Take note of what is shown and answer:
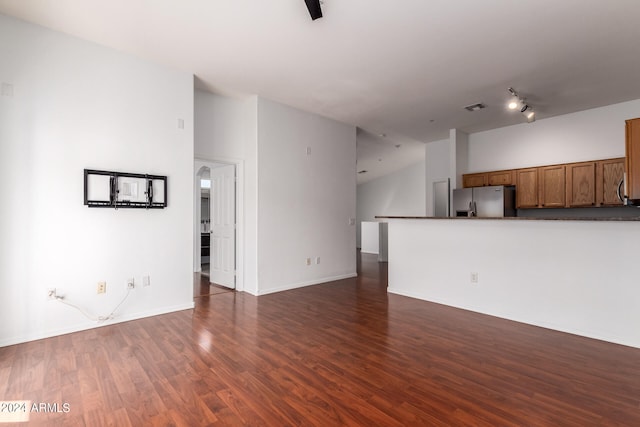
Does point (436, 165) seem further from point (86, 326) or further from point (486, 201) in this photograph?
point (86, 326)

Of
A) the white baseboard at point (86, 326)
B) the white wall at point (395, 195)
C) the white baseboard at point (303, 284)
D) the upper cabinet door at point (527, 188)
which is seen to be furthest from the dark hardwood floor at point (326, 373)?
the white wall at point (395, 195)

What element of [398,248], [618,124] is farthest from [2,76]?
[618,124]

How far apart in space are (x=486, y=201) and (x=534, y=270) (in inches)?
113

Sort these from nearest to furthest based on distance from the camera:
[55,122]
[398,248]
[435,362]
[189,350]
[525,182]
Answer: [435,362] < [189,350] < [55,122] < [398,248] < [525,182]

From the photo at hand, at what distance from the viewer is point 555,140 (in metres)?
5.79

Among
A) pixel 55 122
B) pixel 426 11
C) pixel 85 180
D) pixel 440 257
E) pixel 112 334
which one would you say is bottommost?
pixel 112 334

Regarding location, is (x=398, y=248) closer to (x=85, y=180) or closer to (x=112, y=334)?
(x=112, y=334)

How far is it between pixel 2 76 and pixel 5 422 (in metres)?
2.96

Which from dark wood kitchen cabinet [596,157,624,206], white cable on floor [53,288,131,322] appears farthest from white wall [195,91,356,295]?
dark wood kitchen cabinet [596,157,624,206]

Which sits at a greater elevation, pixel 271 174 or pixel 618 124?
pixel 618 124

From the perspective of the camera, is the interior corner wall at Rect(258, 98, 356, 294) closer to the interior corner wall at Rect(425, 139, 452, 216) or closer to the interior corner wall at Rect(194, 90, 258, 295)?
the interior corner wall at Rect(194, 90, 258, 295)

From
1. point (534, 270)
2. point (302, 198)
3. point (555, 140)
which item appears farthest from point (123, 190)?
point (555, 140)

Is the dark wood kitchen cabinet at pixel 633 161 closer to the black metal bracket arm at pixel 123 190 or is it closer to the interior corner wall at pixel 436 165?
the interior corner wall at pixel 436 165

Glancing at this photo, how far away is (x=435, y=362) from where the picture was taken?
8.44 ft
